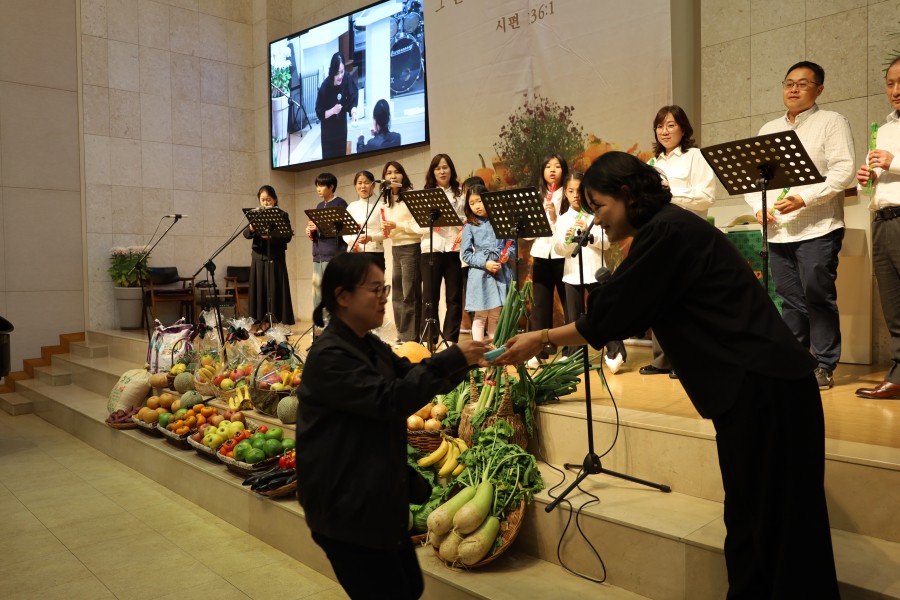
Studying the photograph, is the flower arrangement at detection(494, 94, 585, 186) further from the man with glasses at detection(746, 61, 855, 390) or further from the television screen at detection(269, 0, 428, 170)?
Answer: the man with glasses at detection(746, 61, 855, 390)

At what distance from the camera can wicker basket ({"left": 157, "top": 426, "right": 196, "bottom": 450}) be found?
5266 mm

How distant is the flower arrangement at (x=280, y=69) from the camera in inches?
429

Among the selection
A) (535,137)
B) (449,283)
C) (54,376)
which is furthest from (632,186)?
(54,376)

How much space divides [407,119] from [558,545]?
677 centimetres

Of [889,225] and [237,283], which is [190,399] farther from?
[237,283]

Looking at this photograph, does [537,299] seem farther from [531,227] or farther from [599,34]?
[599,34]

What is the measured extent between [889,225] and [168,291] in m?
8.59

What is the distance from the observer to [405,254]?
688cm

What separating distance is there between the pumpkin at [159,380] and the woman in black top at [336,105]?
448cm

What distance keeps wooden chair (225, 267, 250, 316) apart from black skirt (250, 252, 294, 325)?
6.83ft

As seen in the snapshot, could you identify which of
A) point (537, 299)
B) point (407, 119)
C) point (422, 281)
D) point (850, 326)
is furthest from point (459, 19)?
point (850, 326)

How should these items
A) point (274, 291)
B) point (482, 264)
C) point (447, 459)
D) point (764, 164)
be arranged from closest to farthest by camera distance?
point (764, 164), point (447, 459), point (482, 264), point (274, 291)

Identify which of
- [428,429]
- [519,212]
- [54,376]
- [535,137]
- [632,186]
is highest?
[535,137]

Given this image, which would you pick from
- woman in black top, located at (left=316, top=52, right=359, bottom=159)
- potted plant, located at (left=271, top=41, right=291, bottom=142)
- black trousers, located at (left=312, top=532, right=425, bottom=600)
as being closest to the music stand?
black trousers, located at (left=312, top=532, right=425, bottom=600)
